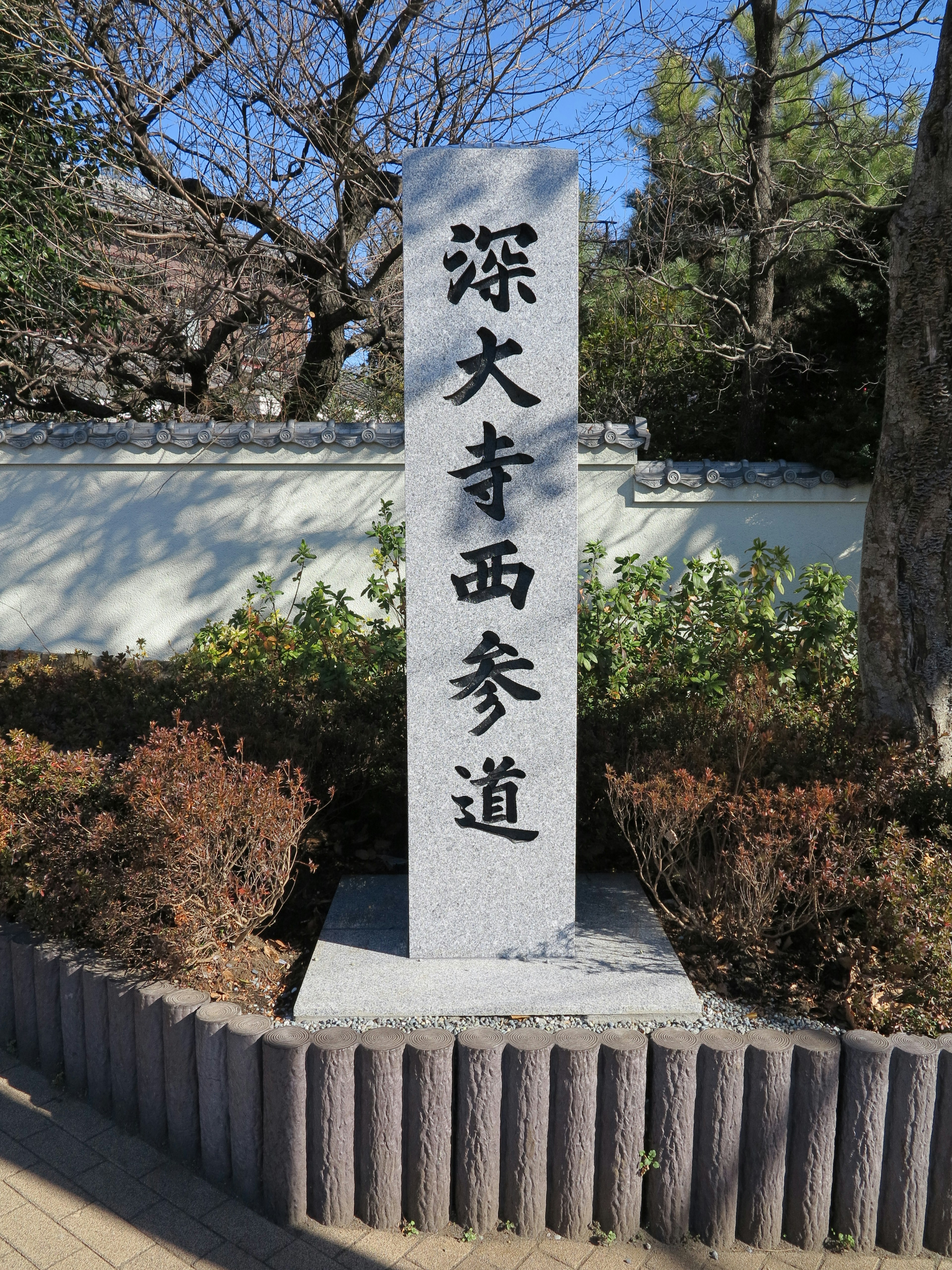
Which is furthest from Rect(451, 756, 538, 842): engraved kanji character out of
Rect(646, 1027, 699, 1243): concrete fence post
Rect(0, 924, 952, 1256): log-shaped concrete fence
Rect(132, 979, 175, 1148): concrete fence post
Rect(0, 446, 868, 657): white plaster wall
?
Rect(0, 446, 868, 657): white plaster wall

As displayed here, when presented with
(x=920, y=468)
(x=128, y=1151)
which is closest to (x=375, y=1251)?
(x=128, y=1151)

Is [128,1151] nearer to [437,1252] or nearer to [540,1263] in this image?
[437,1252]

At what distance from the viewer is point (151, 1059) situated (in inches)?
104

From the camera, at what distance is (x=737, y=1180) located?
233 cm

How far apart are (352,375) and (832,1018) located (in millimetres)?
7831

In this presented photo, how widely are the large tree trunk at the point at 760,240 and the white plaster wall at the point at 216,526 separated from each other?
177 cm

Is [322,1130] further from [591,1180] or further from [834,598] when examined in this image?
[834,598]

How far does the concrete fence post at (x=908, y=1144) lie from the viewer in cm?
229

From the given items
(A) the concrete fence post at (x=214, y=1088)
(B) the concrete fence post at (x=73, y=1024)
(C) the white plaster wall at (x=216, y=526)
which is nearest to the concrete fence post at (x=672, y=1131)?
(A) the concrete fence post at (x=214, y=1088)

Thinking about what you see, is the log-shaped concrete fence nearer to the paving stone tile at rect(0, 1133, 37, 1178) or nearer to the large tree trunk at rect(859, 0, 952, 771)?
the paving stone tile at rect(0, 1133, 37, 1178)

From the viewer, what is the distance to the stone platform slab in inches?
114

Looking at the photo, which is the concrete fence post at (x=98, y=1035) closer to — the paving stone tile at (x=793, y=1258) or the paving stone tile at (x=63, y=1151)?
the paving stone tile at (x=63, y=1151)

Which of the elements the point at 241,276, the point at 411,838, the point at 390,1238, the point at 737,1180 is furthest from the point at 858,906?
the point at 241,276

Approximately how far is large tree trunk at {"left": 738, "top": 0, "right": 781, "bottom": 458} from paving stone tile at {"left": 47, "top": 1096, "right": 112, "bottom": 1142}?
663cm
